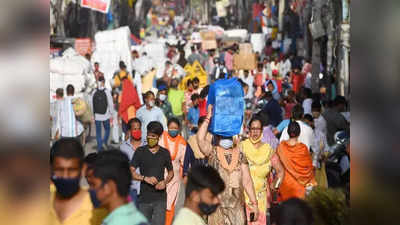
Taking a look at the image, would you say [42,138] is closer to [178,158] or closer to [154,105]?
[178,158]

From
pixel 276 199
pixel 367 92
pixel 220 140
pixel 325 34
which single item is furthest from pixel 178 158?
pixel 325 34

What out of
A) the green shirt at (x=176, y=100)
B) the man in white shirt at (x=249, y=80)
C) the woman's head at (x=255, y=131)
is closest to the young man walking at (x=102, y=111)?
the green shirt at (x=176, y=100)

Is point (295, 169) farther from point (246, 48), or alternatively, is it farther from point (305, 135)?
point (246, 48)

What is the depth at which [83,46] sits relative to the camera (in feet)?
77.3

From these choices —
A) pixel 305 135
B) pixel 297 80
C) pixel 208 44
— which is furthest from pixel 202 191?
pixel 208 44

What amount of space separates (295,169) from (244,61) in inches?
653

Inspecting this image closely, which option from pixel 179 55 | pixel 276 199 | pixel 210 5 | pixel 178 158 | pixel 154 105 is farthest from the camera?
pixel 210 5

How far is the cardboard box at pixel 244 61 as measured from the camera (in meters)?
25.3

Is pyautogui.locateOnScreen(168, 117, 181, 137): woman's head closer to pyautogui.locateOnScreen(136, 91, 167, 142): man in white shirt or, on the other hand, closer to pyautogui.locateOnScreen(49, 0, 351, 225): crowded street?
pyautogui.locateOnScreen(49, 0, 351, 225): crowded street

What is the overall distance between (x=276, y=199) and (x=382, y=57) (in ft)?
15.4

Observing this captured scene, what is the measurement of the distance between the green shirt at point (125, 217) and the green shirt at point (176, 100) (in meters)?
10.9

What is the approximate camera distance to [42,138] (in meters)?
5.20

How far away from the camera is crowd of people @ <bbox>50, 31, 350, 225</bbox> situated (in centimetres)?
529

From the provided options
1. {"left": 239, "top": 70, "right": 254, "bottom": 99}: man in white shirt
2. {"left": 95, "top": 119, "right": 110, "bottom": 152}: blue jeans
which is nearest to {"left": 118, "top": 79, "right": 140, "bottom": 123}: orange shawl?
{"left": 95, "top": 119, "right": 110, "bottom": 152}: blue jeans
